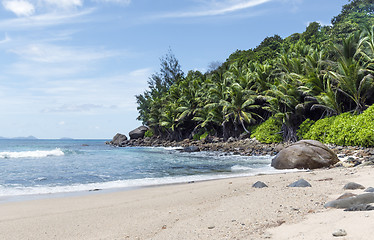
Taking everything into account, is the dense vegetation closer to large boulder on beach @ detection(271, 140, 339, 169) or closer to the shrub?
the shrub

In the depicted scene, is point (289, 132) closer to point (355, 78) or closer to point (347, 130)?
point (347, 130)

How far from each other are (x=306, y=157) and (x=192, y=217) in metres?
8.81

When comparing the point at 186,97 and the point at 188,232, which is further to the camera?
the point at 186,97

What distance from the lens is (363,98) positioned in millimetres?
20000

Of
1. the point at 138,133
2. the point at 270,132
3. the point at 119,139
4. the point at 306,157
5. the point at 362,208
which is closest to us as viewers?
the point at 362,208

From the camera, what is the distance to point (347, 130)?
1852 centimetres

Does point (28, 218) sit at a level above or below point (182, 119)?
below

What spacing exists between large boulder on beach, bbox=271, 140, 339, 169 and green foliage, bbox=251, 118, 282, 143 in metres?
16.3

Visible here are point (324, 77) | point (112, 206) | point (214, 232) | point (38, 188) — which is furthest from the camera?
point (324, 77)

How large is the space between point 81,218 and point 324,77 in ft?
75.2

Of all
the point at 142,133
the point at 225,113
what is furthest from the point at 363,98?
the point at 142,133

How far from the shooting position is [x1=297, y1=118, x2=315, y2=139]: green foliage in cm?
2483

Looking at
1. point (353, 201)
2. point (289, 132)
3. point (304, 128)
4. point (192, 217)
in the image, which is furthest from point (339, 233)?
point (289, 132)

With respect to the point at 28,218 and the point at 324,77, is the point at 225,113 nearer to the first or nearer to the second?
the point at 324,77
